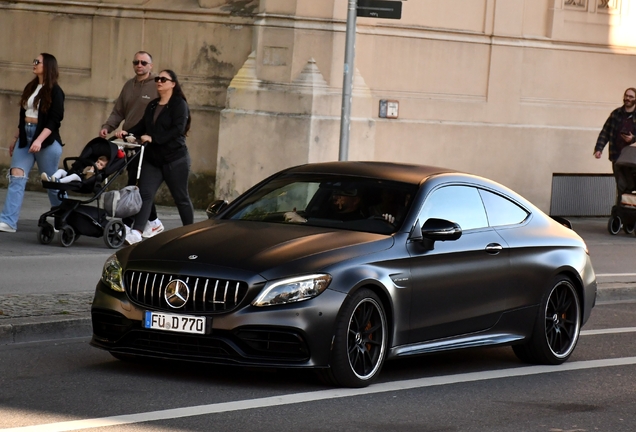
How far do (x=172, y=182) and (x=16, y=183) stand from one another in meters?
1.79

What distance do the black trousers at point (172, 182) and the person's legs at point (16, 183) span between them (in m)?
1.43

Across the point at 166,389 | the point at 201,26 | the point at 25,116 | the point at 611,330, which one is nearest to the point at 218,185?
the point at 201,26

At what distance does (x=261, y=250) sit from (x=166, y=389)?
1.00 meters

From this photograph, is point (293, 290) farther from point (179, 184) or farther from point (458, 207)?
point (179, 184)

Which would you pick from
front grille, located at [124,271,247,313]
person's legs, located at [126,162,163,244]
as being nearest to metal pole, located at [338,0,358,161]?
person's legs, located at [126,162,163,244]

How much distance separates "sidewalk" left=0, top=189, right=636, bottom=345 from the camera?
9523 millimetres

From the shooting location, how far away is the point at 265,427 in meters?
6.94

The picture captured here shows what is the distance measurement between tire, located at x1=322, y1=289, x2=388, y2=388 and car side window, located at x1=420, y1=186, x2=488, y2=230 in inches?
36.2

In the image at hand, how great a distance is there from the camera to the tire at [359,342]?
795cm

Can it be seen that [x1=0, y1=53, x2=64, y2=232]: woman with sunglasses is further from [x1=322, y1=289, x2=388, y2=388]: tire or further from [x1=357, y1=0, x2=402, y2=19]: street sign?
[x1=322, y1=289, x2=388, y2=388]: tire

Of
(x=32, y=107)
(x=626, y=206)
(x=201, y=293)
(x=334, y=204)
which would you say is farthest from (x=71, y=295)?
(x=626, y=206)

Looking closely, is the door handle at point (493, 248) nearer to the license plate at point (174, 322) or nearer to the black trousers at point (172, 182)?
the license plate at point (174, 322)

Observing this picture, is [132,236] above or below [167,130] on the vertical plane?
below

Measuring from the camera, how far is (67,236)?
13.8 metres
